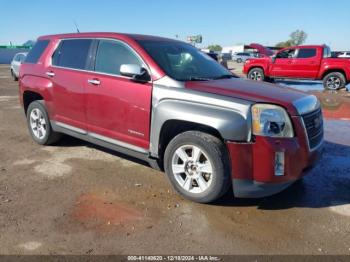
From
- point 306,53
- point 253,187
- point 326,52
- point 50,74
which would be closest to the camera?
point 253,187

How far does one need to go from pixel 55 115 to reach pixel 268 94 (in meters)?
3.34

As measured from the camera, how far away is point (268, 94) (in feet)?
13.4

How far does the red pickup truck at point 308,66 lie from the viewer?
1653 cm

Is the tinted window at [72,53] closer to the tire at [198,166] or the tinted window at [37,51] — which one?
the tinted window at [37,51]

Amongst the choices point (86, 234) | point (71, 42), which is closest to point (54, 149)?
point (71, 42)

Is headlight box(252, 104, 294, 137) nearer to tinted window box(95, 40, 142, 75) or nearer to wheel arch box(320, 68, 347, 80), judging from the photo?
tinted window box(95, 40, 142, 75)

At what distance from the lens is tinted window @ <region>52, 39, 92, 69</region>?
213 inches

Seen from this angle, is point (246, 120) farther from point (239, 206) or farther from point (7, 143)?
point (7, 143)

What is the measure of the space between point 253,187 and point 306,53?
14931mm

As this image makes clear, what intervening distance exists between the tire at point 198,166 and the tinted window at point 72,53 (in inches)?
79.6

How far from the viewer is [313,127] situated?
416 cm

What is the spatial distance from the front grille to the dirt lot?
718mm

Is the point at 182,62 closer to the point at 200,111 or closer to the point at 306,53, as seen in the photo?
the point at 200,111

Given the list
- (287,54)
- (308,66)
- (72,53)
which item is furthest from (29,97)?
(287,54)
